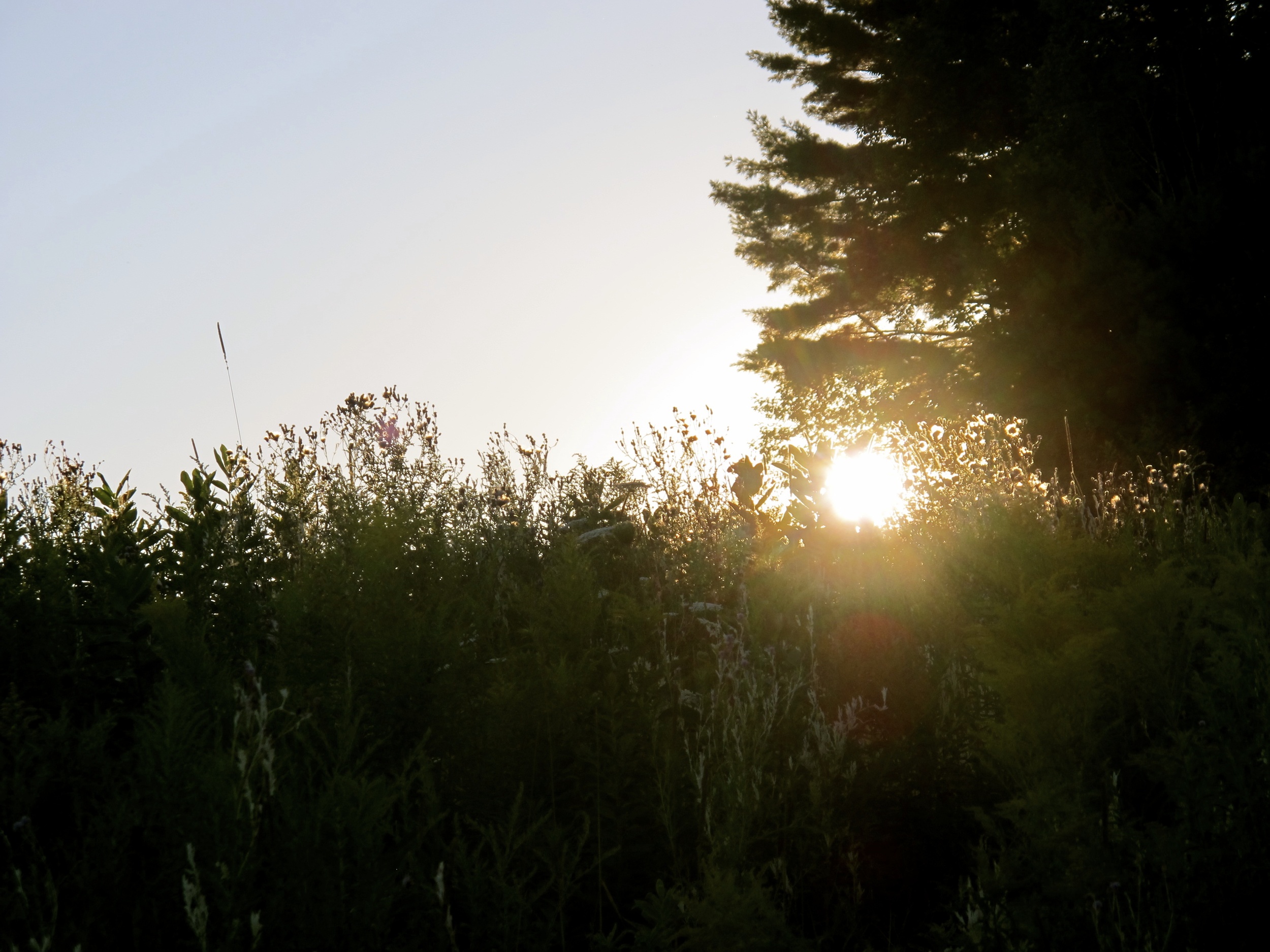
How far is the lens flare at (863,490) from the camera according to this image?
6387 millimetres

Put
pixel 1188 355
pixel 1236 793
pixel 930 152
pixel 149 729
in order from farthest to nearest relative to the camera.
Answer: pixel 930 152
pixel 1188 355
pixel 149 729
pixel 1236 793

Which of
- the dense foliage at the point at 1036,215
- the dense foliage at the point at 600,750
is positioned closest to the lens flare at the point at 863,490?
the dense foliage at the point at 600,750

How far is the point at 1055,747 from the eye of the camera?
226cm

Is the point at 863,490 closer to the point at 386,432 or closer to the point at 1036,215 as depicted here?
the point at 386,432

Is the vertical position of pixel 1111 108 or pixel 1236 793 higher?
pixel 1111 108

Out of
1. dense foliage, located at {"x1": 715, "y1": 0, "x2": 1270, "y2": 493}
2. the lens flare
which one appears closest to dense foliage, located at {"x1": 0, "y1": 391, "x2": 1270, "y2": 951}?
the lens flare

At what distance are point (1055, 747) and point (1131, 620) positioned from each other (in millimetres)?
689

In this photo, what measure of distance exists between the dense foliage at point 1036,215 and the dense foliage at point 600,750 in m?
7.82

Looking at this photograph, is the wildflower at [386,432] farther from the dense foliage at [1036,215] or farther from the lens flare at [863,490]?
the dense foliage at [1036,215]

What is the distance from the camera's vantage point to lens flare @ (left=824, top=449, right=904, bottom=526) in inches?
251

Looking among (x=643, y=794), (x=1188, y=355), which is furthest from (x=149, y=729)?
(x=1188, y=355)

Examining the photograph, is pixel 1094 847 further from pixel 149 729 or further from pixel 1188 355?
pixel 1188 355

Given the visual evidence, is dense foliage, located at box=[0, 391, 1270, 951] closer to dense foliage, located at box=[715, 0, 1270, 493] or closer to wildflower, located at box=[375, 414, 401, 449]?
wildflower, located at box=[375, 414, 401, 449]

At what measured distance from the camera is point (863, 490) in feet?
21.8
